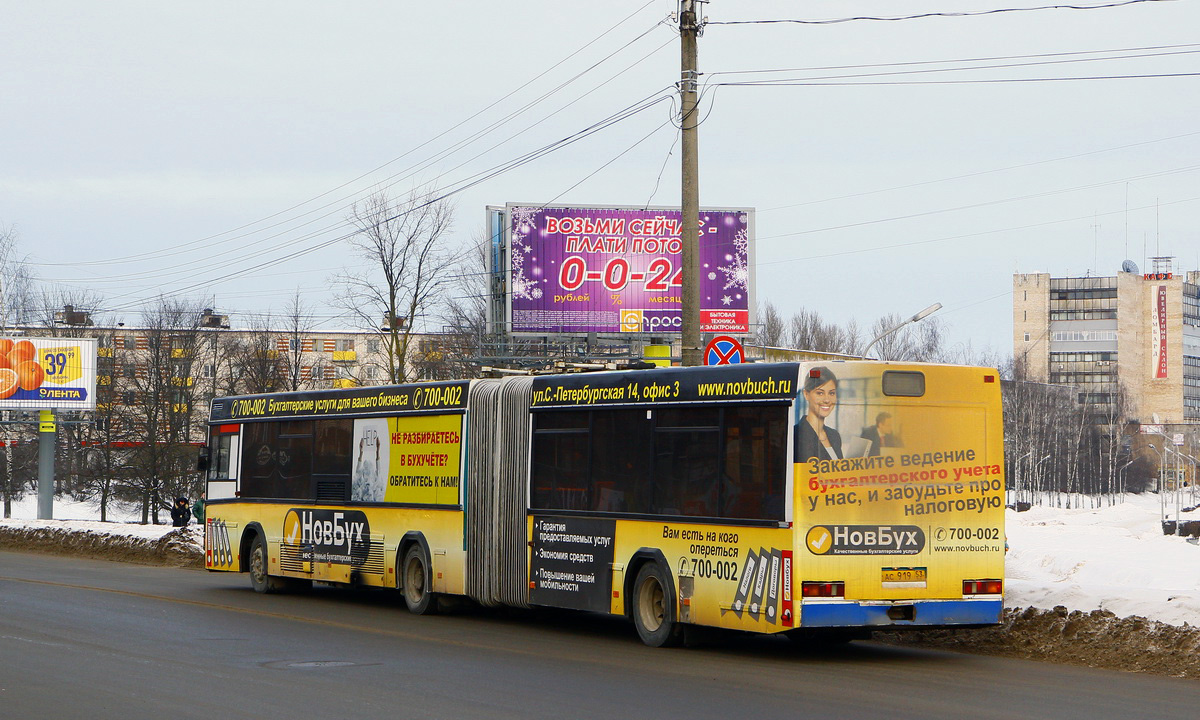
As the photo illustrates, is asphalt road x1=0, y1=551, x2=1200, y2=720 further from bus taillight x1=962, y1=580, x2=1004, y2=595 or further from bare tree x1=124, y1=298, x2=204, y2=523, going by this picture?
bare tree x1=124, y1=298, x2=204, y2=523

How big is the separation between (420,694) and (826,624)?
12.9ft

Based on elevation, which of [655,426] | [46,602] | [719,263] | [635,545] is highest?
[719,263]

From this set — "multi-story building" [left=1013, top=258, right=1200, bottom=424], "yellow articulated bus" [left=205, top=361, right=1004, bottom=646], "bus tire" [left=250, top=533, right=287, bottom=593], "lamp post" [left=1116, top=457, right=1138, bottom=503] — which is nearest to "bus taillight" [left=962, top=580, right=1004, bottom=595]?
"yellow articulated bus" [left=205, top=361, right=1004, bottom=646]

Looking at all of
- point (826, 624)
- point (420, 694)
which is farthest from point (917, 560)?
point (420, 694)

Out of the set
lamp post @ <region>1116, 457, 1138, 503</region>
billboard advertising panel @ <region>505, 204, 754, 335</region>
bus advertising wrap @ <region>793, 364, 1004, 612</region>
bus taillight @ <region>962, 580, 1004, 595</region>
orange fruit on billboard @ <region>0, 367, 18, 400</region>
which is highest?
billboard advertising panel @ <region>505, 204, 754, 335</region>

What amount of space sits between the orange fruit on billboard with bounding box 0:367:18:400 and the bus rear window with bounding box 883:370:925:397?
49.1 meters

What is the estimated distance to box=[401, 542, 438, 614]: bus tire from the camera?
18.5m

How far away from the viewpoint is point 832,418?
13172 mm

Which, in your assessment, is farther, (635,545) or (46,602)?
(46,602)

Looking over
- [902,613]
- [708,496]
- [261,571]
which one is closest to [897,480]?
[902,613]

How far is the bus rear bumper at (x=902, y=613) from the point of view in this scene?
12.9 meters

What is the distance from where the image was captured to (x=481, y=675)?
12141 millimetres

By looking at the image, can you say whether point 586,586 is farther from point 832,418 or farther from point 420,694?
point 420,694

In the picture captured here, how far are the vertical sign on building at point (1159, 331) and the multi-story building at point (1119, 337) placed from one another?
0.11 metres
